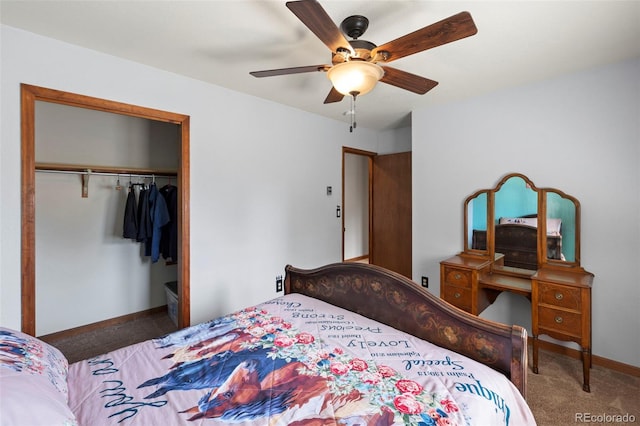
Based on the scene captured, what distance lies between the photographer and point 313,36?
1.92m

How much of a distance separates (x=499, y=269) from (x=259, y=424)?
107 inches

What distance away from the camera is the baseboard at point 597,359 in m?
2.30

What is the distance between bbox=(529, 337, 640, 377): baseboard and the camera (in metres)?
2.30

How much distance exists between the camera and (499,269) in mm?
2900

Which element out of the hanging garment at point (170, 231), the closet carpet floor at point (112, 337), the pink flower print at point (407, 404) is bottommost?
the closet carpet floor at point (112, 337)

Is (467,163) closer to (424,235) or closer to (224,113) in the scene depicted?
(424,235)

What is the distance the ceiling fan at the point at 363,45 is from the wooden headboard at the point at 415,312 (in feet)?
3.56

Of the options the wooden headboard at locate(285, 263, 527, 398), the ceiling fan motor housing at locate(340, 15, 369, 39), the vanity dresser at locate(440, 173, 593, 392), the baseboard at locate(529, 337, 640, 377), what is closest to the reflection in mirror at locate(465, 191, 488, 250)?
the vanity dresser at locate(440, 173, 593, 392)

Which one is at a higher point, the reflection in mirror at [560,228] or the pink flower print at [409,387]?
the reflection in mirror at [560,228]

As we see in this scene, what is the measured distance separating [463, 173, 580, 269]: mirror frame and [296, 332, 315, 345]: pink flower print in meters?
2.22

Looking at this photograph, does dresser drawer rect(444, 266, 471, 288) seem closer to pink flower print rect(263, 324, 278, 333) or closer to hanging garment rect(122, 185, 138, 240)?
pink flower print rect(263, 324, 278, 333)

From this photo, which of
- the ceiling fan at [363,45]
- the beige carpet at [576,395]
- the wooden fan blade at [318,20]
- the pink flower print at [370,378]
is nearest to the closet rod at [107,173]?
the ceiling fan at [363,45]

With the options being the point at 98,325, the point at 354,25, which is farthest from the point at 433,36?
the point at 98,325

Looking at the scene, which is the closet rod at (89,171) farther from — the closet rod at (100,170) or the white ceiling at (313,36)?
the white ceiling at (313,36)
